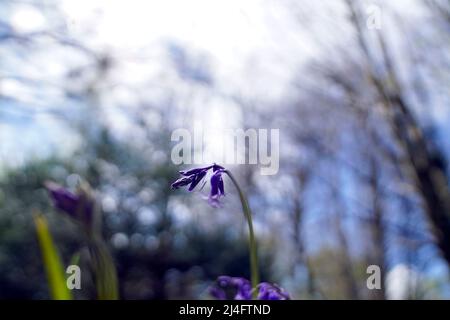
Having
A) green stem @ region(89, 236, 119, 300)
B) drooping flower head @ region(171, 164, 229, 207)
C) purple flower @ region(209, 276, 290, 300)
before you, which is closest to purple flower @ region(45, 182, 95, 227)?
green stem @ region(89, 236, 119, 300)

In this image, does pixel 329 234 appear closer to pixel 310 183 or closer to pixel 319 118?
pixel 310 183

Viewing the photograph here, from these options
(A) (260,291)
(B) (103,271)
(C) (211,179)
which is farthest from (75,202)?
(A) (260,291)

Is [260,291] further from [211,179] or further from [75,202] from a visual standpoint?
[75,202]

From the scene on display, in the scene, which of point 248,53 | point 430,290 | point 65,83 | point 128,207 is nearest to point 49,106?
point 65,83

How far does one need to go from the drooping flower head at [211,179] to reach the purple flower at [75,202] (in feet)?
0.50

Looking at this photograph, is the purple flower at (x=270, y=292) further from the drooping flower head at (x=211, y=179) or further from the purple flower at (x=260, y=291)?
the drooping flower head at (x=211, y=179)

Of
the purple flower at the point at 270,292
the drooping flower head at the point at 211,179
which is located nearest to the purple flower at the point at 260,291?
the purple flower at the point at 270,292

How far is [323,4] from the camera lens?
516 cm

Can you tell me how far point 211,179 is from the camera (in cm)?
103

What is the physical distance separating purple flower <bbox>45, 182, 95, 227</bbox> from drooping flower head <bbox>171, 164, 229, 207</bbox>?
152mm

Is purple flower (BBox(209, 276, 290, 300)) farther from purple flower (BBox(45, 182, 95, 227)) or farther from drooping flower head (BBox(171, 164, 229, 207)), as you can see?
purple flower (BBox(45, 182, 95, 227))

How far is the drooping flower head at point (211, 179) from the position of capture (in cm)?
99

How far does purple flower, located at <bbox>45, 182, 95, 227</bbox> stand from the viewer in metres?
0.95

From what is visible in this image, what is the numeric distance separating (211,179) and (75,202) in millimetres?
238
